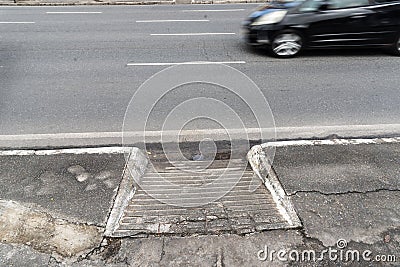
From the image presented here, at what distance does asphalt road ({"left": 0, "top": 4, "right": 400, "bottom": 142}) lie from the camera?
17.1 ft

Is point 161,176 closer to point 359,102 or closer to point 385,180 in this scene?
point 385,180

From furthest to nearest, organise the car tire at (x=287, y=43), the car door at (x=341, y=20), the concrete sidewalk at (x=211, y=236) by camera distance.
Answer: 1. the car tire at (x=287, y=43)
2. the car door at (x=341, y=20)
3. the concrete sidewalk at (x=211, y=236)

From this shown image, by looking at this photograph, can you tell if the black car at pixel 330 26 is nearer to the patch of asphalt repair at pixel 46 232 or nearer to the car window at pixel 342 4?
the car window at pixel 342 4

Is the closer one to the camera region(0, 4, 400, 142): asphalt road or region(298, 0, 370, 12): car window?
region(0, 4, 400, 142): asphalt road

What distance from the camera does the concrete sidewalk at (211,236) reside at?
260 cm

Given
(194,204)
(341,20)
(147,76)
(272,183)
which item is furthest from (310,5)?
(194,204)

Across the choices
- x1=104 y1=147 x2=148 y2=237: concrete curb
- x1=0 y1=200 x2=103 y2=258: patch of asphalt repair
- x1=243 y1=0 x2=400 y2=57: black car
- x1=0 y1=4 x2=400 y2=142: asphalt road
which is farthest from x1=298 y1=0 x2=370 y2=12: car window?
x1=0 y1=200 x2=103 y2=258: patch of asphalt repair

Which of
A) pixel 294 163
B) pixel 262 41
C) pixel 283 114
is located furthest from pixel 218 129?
pixel 262 41

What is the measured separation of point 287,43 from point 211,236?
20.4ft

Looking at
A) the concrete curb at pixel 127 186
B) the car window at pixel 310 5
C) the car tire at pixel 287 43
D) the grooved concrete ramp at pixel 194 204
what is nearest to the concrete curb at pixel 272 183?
the grooved concrete ramp at pixel 194 204

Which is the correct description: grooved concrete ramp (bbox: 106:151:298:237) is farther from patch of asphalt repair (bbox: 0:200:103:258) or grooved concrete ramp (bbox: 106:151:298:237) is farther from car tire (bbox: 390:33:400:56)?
car tire (bbox: 390:33:400:56)

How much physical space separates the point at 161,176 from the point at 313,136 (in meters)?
2.35

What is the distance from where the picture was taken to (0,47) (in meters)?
8.91

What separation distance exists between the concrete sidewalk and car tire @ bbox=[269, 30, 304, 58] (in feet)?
14.5
